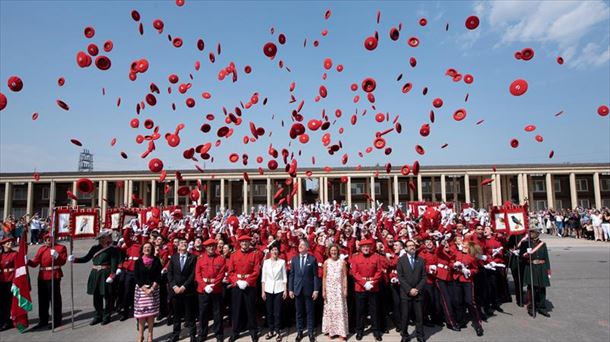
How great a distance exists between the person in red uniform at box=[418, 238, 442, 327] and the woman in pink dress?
199 centimetres

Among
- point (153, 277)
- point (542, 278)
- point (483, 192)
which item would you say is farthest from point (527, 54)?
point (483, 192)

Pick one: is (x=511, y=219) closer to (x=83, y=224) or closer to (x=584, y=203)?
(x=83, y=224)

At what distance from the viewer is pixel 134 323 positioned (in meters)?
9.27

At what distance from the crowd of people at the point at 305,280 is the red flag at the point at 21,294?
0.25 m

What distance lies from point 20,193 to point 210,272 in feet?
213

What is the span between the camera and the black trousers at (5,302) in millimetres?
9070

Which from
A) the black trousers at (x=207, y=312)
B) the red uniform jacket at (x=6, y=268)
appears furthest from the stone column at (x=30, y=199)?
the black trousers at (x=207, y=312)

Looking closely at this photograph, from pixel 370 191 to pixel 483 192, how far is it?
61.9ft

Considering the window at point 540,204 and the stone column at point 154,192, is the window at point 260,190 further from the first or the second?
the window at point 540,204

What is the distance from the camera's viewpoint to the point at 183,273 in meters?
8.19

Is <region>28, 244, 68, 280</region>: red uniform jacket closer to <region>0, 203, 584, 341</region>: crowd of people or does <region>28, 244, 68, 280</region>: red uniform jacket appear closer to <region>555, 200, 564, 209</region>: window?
<region>0, 203, 584, 341</region>: crowd of people

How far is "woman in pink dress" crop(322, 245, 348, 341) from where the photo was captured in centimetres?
786

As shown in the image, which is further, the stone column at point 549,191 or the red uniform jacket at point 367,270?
the stone column at point 549,191

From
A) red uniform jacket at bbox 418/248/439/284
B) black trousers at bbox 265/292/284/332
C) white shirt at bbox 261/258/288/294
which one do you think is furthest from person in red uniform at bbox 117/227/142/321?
red uniform jacket at bbox 418/248/439/284
